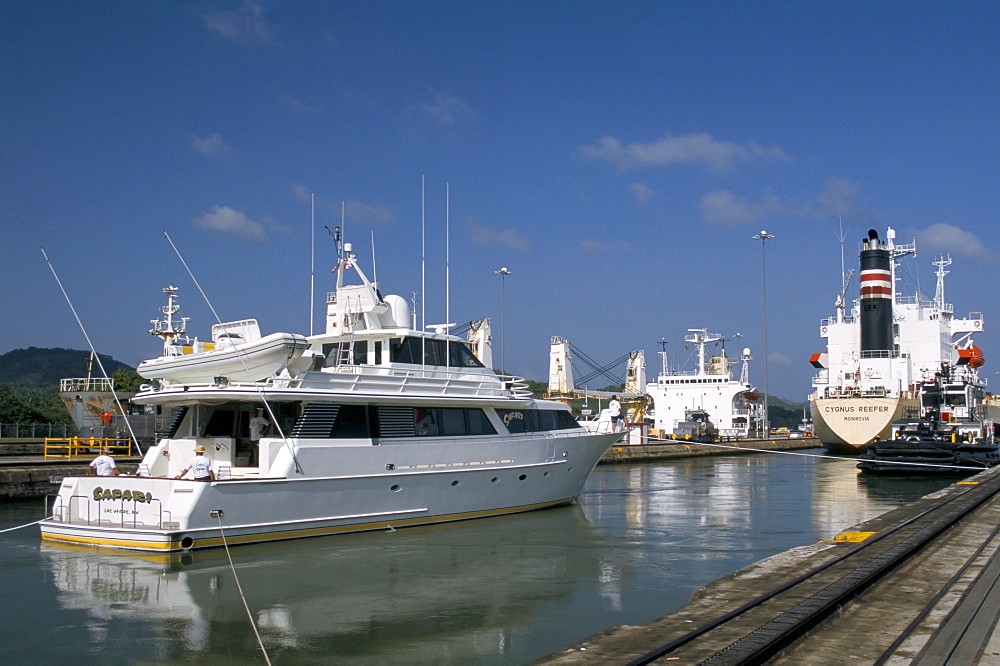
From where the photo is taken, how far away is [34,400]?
179 feet

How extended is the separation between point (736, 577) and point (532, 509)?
913 centimetres

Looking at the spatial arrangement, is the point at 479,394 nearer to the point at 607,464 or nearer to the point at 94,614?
the point at 94,614

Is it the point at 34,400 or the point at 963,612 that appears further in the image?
the point at 34,400

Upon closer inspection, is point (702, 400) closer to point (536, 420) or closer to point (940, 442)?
point (940, 442)

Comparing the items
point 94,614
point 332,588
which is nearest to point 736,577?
point 332,588

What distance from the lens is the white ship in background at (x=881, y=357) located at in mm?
44656

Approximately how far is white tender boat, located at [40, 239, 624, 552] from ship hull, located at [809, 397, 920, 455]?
2944 cm

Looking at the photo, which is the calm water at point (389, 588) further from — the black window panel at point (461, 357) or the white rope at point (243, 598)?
the black window panel at point (461, 357)

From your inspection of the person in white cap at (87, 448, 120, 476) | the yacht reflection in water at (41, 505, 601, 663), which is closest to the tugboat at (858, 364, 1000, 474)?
the yacht reflection in water at (41, 505, 601, 663)

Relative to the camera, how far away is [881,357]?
1937 inches

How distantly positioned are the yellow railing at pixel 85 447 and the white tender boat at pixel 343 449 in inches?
446

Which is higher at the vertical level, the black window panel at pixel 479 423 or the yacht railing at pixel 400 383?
the yacht railing at pixel 400 383

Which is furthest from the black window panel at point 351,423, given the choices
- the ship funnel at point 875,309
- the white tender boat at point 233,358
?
the ship funnel at point 875,309

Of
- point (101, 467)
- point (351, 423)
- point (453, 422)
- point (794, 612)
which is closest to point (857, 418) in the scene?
point (453, 422)
